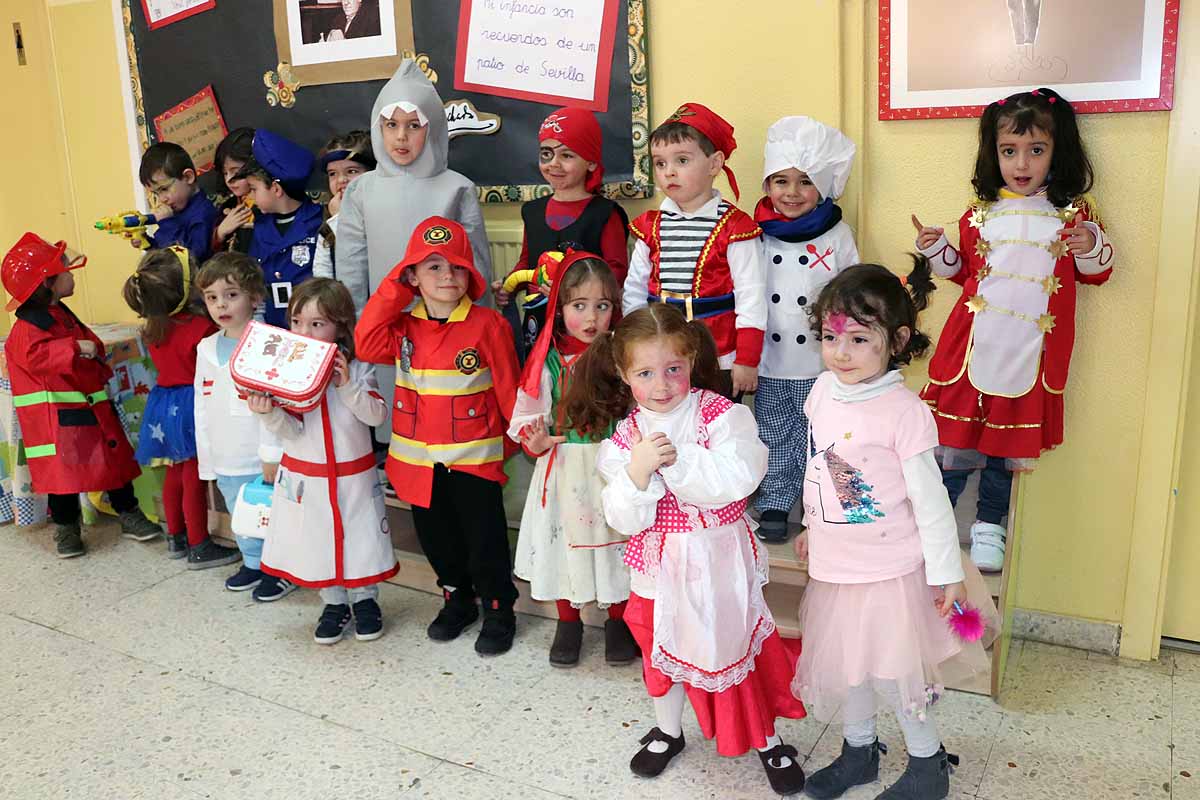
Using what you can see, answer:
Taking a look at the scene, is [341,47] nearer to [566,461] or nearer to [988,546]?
[566,461]

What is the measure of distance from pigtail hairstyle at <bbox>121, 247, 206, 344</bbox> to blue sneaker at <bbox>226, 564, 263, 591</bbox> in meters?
0.78

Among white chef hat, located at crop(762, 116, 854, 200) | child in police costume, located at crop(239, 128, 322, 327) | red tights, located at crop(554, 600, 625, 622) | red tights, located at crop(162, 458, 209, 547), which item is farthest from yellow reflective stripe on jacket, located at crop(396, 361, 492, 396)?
red tights, located at crop(162, 458, 209, 547)

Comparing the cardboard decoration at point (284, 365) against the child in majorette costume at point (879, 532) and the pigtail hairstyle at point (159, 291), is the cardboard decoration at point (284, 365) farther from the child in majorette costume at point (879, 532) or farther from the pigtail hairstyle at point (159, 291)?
the child in majorette costume at point (879, 532)

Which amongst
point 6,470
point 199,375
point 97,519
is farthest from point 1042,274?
point 6,470

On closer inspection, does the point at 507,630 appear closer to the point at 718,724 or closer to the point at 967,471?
the point at 718,724

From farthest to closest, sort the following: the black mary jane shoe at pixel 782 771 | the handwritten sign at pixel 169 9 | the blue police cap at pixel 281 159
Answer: the handwritten sign at pixel 169 9 → the blue police cap at pixel 281 159 → the black mary jane shoe at pixel 782 771

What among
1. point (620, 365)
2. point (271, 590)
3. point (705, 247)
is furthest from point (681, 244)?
point (271, 590)

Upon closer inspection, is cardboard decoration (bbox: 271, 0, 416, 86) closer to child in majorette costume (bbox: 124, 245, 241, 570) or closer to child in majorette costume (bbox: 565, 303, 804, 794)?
child in majorette costume (bbox: 124, 245, 241, 570)

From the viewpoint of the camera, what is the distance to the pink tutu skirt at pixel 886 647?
175cm

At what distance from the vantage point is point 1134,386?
7.78 feet

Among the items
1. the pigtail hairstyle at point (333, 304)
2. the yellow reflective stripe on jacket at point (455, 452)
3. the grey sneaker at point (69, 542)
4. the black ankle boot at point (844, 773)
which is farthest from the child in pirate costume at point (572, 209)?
the grey sneaker at point (69, 542)

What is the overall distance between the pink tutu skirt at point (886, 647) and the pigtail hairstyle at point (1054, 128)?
982 millimetres

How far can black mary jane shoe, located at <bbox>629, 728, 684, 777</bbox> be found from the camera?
203 centimetres

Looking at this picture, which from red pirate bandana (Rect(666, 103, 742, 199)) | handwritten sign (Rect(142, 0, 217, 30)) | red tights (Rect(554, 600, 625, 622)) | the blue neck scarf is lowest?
red tights (Rect(554, 600, 625, 622))
